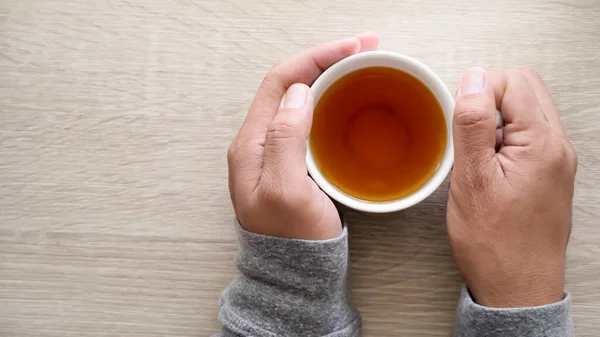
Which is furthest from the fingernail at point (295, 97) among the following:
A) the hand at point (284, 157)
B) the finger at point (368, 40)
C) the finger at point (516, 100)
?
the finger at point (516, 100)

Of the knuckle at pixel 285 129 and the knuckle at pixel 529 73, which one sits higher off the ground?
the knuckle at pixel 529 73

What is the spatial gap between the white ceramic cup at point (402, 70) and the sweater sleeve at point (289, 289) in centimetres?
5

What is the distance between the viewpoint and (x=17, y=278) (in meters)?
0.73

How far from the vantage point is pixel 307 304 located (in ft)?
2.08

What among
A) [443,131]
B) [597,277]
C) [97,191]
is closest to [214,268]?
[97,191]

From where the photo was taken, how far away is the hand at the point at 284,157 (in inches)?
23.5

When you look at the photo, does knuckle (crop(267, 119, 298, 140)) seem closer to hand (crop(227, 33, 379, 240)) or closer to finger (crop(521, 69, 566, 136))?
hand (crop(227, 33, 379, 240))

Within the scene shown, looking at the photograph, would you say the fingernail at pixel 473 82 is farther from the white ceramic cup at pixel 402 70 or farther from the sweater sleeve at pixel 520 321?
the sweater sleeve at pixel 520 321

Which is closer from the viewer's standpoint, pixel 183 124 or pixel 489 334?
pixel 489 334

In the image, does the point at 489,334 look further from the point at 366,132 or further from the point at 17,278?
the point at 17,278

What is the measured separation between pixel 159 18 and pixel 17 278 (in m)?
0.38

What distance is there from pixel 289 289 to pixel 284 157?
151 millimetres

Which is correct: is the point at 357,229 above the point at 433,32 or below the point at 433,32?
below

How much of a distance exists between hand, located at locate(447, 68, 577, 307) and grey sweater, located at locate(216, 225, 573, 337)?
0.08 feet
